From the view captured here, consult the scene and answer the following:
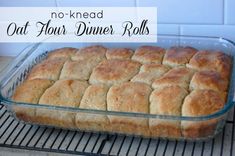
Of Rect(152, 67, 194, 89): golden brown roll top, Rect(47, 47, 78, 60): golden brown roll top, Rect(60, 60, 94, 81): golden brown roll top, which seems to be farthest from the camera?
Rect(47, 47, 78, 60): golden brown roll top

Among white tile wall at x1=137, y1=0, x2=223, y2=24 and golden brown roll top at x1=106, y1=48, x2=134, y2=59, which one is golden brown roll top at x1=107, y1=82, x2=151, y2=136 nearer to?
golden brown roll top at x1=106, y1=48, x2=134, y2=59

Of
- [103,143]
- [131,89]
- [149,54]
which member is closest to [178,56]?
[149,54]

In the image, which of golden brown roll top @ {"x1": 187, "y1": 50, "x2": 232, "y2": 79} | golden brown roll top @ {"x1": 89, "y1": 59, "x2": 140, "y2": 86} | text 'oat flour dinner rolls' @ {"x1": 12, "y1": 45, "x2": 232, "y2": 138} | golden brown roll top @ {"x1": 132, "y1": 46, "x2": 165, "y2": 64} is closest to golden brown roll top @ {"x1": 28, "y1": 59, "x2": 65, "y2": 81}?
text 'oat flour dinner rolls' @ {"x1": 12, "y1": 45, "x2": 232, "y2": 138}

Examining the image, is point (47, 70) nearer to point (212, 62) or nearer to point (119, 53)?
point (119, 53)

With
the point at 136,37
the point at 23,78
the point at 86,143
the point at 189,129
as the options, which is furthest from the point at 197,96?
the point at 23,78

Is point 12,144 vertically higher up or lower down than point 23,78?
lower down

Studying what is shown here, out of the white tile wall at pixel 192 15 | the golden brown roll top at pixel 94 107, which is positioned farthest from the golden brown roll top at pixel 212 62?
the golden brown roll top at pixel 94 107

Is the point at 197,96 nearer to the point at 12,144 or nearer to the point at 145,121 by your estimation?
the point at 145,121
